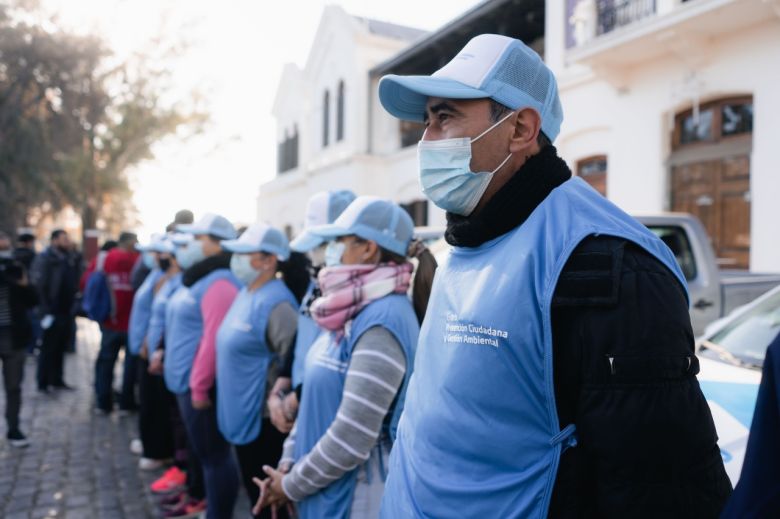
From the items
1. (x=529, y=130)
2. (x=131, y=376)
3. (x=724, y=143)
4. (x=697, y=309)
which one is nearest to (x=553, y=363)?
(x=529, y=130)

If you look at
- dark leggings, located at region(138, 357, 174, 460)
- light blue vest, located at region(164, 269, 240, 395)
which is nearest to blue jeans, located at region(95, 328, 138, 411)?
dark leggings, located at region(138, 357, 174, 460)

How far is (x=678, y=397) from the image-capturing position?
50.5 inches

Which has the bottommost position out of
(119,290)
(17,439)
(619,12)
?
(17,439)

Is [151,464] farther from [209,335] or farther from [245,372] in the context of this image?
[245,372]

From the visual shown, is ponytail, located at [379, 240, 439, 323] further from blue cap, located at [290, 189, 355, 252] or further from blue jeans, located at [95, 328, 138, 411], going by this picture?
blue jeans, located at [95, 328, 138, 411]

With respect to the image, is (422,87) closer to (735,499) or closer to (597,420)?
(597,420)

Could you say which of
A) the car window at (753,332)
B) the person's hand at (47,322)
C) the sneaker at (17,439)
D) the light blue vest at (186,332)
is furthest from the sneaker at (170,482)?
the car window at (753,332)

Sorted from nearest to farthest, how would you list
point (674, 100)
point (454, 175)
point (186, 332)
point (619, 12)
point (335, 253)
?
point (454, 175)
point (335, 253)
point (186, 332)
point (674, 100)
point (619, 12)

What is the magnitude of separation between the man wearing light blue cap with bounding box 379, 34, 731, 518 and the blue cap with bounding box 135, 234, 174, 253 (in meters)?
4.55

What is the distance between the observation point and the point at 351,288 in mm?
2699

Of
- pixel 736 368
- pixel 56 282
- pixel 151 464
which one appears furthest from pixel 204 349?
pixel 56 282

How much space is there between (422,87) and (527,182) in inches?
14.1

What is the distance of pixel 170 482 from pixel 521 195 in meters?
4.82

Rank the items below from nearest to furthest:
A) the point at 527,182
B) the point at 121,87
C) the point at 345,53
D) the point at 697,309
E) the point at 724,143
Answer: the point at 527,182
the point at 697,309
the point at 724,143
the point at 345,53
the point at 121,87
